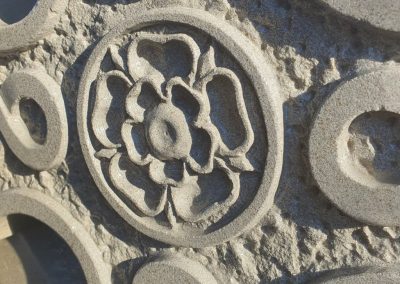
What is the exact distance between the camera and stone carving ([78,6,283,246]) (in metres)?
1.09

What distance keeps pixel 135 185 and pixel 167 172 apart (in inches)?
4.3

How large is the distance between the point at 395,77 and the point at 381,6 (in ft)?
0.46

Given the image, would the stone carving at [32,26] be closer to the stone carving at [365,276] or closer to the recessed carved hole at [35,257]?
the recessed carved hole at [35,257]

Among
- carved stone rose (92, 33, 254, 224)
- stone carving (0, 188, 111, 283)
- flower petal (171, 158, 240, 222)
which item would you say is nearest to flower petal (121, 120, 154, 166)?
carved stone rose (92, 33, 254, 224)

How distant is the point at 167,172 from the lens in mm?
1247

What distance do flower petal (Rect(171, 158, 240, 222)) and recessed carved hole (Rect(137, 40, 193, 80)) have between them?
0.78 ft

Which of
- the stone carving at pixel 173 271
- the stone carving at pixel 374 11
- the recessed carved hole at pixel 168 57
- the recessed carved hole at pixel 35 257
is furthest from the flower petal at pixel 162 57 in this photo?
the recessed carved hole at pixel 35 257

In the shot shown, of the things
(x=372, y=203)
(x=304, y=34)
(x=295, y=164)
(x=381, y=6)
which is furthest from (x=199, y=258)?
(x=381, y=6)

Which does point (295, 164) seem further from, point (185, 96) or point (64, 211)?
point (64, 211)

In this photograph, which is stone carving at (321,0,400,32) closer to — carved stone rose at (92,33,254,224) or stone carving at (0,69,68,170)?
carved stone rose at (92,33,254,224)

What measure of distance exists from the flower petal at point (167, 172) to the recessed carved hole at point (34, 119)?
41cm

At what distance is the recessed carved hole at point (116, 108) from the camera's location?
1266mm

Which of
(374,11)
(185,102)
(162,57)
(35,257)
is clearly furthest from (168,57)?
(35,257)

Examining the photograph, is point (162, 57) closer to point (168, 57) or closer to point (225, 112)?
point (168, 57)
